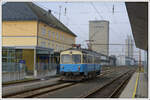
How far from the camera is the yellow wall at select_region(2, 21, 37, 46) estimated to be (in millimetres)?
33656

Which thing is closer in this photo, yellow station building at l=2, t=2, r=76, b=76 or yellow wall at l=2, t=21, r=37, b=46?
yellow station building at l=2, t=2, r=76, b=76

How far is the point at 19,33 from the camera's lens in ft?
113

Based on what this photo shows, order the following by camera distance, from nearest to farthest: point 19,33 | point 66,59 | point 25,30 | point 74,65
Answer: point 74,65 → point 66,59 → point 25,30 → point 19,33

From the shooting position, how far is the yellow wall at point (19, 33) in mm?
33656

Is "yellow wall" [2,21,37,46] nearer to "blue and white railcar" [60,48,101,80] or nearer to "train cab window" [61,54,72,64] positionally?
"train cab window" [61,54,72,64]

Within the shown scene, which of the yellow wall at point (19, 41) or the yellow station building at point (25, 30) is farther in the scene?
the yellow wall at point (19, 41)

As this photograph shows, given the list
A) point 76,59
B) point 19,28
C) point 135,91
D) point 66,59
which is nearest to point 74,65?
point 76,59

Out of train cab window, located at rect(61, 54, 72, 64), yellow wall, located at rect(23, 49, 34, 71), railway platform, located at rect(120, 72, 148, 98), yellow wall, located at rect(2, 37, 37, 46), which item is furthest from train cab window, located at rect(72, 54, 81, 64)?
yellow wall, located at rect(2, 37, 37, 46)

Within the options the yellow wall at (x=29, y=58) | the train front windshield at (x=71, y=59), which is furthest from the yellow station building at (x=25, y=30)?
the train front windshield at (x=71, y=59)

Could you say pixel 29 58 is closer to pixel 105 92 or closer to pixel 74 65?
pixel 74 65

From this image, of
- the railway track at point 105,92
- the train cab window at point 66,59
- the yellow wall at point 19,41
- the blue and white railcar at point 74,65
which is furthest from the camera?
the yellow wall at point 19,41

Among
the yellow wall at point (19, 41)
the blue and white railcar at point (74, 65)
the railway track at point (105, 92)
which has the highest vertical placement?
the yellow wall at point (19, 41)

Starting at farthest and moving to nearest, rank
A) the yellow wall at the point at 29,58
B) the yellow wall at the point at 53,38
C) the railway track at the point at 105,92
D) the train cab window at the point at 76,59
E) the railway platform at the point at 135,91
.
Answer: the yellow wall at the point at 53,38, the yellow wall at the point at 29,58, the train cab window at the point at 76,59, the railway track at the point at 105,92, the railway platform at the point at 135,91

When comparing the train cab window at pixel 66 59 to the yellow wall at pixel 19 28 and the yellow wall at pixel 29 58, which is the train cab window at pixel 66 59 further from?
the yellow wall at pixel 19 28
